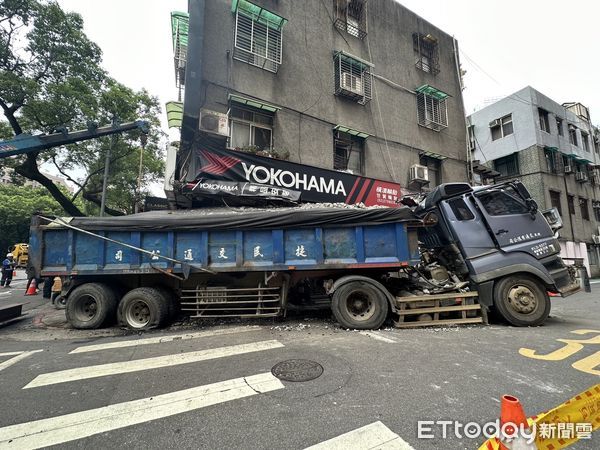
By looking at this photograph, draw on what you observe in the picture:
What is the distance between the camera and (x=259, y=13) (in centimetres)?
1055

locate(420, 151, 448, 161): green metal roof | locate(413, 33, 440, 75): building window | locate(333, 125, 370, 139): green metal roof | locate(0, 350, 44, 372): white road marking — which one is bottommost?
locate(0, 350, 44, 372): white road marking

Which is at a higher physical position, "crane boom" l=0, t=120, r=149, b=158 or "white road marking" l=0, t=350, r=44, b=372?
"crane boom" l=0, t=120, r=149, b=158

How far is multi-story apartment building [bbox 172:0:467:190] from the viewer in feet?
32.6

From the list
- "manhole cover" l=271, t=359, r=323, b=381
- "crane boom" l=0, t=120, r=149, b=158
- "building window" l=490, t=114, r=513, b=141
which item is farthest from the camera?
"building window" l=490, t=114, r=513, b=141

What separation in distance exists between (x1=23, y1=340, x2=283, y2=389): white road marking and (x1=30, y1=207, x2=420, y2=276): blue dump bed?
1.68 meters

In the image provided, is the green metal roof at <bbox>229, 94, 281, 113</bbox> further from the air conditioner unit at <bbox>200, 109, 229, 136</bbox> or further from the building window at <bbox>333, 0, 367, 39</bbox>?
the building window at <bbox>333, 0, 367, 39</bbox>

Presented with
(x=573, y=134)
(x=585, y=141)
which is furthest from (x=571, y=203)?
(x=585, y=141)

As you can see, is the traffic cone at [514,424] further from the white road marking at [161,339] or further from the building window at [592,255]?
the building window at [592,255]

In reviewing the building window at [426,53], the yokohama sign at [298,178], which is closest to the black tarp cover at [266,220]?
the yokohama sign at [298,178]

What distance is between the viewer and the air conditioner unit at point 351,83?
1218 cm

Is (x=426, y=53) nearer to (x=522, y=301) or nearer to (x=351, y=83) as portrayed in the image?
(x=351, y=83)

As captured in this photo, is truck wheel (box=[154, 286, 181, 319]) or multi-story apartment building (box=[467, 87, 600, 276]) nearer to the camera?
truck wheel (box=[154, 286, 181, 319])

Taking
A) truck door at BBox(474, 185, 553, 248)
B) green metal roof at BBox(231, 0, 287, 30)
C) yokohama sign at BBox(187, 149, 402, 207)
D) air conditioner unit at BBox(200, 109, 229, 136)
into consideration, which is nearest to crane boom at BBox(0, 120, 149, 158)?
air conditioner unit at BBox(200, 109, 229, 136)

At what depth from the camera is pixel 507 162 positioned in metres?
21.3
